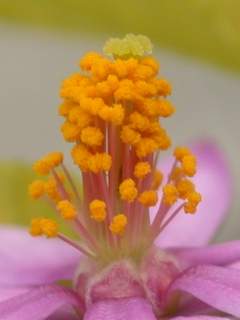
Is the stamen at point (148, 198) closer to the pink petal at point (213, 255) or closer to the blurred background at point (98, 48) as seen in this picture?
the pink petal at point (213, 255)

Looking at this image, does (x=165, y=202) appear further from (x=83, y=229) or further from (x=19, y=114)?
(x=19, y=114)

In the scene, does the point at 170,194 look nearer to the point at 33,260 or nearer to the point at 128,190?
the point at 128,190

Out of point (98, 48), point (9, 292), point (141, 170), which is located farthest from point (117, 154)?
point (98, 48)

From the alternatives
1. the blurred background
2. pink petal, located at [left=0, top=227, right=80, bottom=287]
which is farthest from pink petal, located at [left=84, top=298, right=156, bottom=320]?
the blurred background

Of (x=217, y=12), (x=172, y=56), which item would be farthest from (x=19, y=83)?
(x=217, y=12)

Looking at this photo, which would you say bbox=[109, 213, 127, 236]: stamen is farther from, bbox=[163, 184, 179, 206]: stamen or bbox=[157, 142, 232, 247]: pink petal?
bbox=[157, 142, 232, 247]: pink petal

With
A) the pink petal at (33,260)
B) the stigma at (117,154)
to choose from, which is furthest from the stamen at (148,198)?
the pink petal at (33,260)
